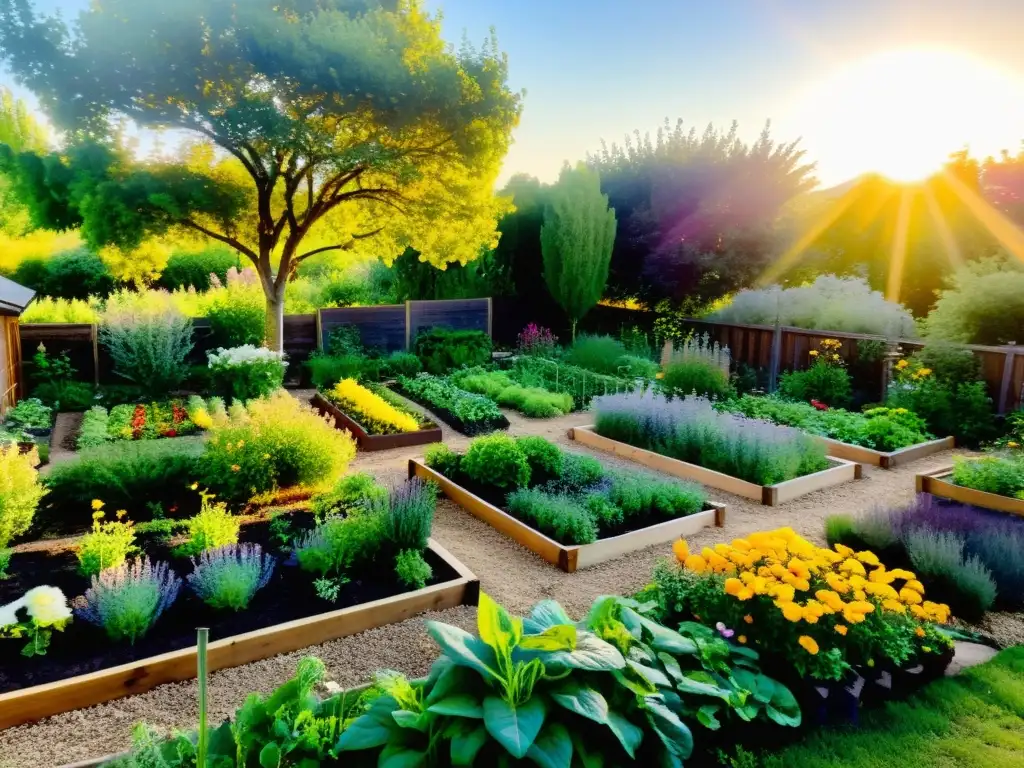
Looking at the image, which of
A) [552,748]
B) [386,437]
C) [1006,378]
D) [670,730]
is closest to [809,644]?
[670,730]

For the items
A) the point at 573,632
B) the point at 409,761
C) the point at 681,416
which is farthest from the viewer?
the point at 681,416

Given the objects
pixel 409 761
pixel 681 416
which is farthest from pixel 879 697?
pixel 681 416

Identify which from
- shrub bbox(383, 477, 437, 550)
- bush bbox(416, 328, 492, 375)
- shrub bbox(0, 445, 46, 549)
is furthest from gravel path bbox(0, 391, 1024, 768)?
bush bbox(416, 328, 492, 375)

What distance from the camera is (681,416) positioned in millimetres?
8000

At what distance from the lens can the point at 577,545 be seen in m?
5.12

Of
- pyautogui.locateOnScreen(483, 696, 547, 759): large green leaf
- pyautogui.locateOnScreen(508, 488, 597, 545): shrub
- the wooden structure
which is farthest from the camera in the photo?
the wooden structure

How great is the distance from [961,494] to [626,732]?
566 centimetres

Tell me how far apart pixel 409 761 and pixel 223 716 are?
4.59 ft

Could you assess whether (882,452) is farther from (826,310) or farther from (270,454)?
(270,454)

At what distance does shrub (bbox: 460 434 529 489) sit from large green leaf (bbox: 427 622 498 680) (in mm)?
3733

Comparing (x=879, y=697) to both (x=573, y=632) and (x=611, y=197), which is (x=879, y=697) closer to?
(x=573, y=632)

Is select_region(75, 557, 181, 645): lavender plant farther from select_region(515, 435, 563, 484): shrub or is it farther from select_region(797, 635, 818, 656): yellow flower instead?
select_region(515, 435, 563, 484): shrub

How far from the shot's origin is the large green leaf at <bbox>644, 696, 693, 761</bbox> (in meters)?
2.51

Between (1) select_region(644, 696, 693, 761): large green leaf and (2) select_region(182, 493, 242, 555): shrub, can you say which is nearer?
(1) select_region(644, 696, 693, 761): large green leaf
